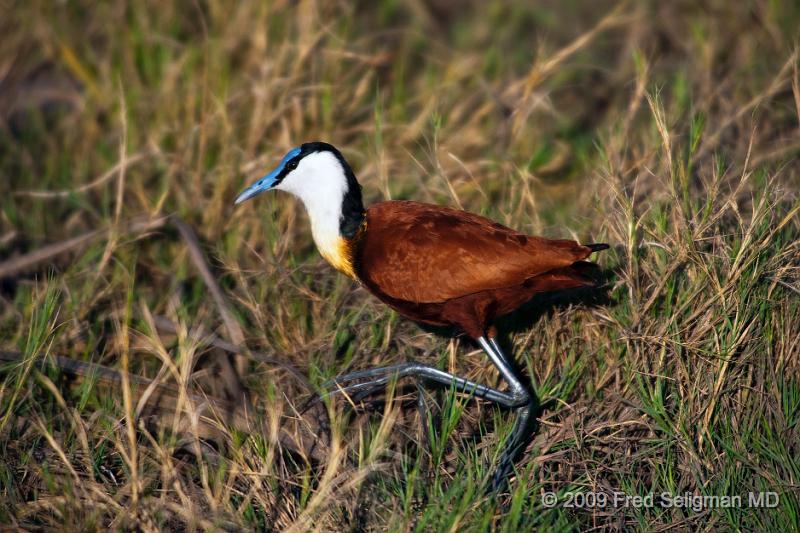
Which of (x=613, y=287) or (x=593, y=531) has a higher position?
(x=613, y=287)

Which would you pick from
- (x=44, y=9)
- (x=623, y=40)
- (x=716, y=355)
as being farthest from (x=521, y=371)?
(x=44, y=9)

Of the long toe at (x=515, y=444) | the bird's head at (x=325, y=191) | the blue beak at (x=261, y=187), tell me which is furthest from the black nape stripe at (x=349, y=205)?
the long toe at (x=515, y=444)

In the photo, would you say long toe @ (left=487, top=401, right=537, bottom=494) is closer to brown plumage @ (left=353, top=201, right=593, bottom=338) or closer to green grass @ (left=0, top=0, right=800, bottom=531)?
green grass @ (left=0, top=0, right=800, bottom=531)

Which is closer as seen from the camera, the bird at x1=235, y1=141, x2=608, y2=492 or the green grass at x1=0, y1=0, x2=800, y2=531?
the green grass at x1=0, y1=0, x2=800, y2=531

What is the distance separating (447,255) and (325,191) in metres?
0.56

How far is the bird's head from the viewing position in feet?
11.3

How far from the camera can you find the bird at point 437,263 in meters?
3.28

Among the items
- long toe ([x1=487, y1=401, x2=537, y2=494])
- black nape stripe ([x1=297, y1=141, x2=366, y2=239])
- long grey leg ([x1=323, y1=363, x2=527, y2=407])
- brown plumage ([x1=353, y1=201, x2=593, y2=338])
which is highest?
black nape stripe ([x1=297, y1=141, x2=366, y2=239])

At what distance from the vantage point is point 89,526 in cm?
267

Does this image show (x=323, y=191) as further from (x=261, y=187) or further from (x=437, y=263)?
(x=437, y=263)

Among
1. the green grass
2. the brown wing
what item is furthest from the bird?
the green grass

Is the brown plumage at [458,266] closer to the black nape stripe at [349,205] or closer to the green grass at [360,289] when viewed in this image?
the black nape stripe at [349,205]

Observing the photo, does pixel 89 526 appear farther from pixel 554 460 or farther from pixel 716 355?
pixel 716 355

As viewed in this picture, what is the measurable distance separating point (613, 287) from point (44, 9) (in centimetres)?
455
